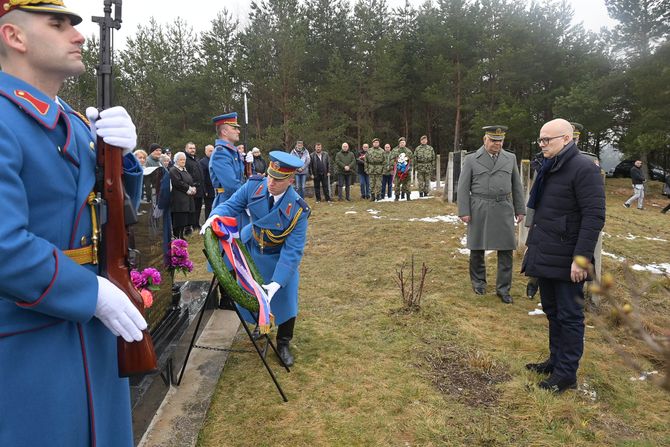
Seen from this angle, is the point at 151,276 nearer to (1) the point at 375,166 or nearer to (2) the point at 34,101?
(2) the point at 34,101

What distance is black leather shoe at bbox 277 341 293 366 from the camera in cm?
407

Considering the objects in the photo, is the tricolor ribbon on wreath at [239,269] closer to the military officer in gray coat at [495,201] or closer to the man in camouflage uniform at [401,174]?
the military officer in gray coat at [495,201]

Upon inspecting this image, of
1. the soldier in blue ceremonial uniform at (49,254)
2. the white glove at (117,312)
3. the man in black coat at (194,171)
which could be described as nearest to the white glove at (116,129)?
the soldier in blue ceremonial uniform at (49,254)

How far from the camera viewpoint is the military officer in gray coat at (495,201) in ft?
18.5

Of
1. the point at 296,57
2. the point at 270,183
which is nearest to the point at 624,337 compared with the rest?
the point at 270,183

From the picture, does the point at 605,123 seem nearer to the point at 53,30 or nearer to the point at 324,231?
the point at 324,231

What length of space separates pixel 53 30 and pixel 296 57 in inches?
957

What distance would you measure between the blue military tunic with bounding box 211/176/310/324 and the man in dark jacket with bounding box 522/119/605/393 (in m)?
1.88

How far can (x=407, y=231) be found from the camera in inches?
383

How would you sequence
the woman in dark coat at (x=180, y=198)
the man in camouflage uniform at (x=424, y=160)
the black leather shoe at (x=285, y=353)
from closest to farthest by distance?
the black leather shoe at (x=285, y=353), the woman in dark coat at (x=180, y=198), the man in camouflage uniform at (x=424, y=160)

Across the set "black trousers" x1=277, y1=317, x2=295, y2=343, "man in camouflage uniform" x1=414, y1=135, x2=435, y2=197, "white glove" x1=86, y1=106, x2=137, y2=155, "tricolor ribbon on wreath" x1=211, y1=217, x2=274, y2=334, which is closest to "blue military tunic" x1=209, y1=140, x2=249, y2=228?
"black trousers" x1=277, y1=317, x2=295, y2=343

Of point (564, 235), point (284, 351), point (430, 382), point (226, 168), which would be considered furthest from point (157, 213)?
point (564, 235)

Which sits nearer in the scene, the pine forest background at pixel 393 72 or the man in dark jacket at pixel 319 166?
the man in dark jacket at pixel 319 166

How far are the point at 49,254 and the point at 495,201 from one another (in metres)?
5.23
